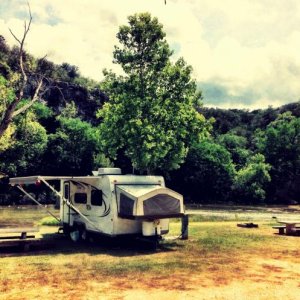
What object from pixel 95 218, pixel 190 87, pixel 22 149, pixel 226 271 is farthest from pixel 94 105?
pixel 226 271

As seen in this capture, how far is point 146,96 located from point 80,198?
14.5 m

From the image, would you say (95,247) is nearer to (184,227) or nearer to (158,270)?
(184,227)

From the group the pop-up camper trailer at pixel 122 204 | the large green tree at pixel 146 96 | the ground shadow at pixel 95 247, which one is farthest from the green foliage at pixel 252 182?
the pop-up camper trailer at pixel 122 204

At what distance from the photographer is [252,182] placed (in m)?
62.5

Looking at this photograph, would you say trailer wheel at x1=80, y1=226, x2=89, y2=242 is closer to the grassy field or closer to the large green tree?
the grassy field

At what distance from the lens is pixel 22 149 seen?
53.2 metres

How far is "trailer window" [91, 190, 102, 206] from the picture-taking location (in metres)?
18.8

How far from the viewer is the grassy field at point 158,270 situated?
11266 mm

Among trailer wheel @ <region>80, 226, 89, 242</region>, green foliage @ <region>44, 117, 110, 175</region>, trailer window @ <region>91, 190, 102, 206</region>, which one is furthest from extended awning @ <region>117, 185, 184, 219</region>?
green foliage @ <region>44, 117, 110, 175</region>

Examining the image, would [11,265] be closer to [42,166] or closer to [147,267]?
[147,267]

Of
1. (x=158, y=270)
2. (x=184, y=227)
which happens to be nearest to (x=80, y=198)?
(x=184, y=227)

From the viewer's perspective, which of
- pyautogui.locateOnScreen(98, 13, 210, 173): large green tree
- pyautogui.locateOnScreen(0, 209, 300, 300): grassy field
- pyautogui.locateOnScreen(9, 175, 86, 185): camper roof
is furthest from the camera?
pyautogui.locateOnScreen(98, 13, 210, 173): large green tree

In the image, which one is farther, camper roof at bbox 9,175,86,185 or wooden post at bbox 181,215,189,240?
wooden post at bbox 181,215,189,240

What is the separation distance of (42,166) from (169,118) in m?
33.7
